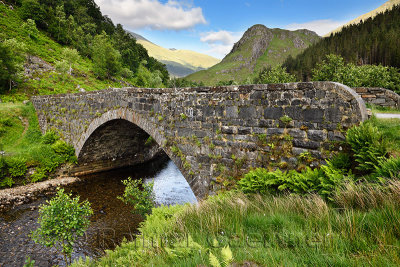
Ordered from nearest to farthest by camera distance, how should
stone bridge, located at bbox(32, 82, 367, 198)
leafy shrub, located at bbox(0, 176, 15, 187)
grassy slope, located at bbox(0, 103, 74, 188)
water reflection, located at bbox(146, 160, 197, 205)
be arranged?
stone bridge, located at bbox(32, 82, 367, 198), water reflection, located at bbox(146, 160, 197, 205), leafy shrub, located at bbox(0, 176, 15, 187), grassy slope, located at bbox(0, 103, 74, 188)

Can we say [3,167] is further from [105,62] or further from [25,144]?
[105,62]

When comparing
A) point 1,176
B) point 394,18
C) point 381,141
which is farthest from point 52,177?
point 394,18

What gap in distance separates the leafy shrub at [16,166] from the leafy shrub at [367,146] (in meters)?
20.3

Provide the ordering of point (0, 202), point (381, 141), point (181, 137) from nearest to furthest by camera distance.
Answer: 1. point (381, 141)
2. point (181, 137)
3. point (0, 202)

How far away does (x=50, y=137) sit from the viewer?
2000 centimetres

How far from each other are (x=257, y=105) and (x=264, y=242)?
420 centimetres

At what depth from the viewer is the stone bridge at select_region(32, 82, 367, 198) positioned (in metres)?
5.21

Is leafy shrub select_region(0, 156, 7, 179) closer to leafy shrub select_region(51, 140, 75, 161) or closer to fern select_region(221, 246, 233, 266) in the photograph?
leafy shrub select_region(51, 140, 75, 161)

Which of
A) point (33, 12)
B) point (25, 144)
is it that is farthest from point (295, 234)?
point (33, 12)

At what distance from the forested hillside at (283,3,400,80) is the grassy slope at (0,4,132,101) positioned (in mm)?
62438

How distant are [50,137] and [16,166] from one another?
445 cm

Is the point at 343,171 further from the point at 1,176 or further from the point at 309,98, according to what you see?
the point at 1,176

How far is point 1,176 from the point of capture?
15.4m

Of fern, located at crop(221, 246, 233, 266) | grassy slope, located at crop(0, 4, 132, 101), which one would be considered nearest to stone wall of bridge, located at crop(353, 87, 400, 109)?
fern, located at crop(221, 246, 233, 266)
